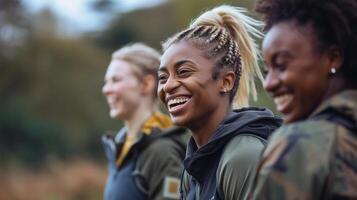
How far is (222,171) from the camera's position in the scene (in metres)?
3.45

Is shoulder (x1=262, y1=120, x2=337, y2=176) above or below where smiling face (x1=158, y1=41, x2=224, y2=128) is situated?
below

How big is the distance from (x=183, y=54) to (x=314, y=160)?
1.42 metres

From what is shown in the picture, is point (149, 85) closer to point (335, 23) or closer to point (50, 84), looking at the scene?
point (335, 23)

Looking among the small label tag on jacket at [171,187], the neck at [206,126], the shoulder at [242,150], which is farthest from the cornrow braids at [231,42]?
the small label tag on jacket at [171,187]

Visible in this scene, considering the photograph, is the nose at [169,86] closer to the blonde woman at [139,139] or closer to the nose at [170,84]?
the nose at [170,84]

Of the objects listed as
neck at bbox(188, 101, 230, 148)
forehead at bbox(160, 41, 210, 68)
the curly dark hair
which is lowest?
neck at bbox(188, 101, 230, 148)

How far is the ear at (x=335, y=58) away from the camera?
8.55ft

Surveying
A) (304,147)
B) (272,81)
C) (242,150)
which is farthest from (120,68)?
(304,147)

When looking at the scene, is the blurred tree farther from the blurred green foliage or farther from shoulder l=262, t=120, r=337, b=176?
shoulder l=262, t=120, r=337, b=176

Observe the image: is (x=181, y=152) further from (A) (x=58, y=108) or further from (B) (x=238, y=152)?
(A) (x=58, y=108)

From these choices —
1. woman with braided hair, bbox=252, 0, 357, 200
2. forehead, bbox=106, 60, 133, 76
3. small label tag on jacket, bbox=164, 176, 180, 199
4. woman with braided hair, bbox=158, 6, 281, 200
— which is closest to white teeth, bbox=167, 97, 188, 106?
woman with braided hair, bbox=158, 6, 281, 200

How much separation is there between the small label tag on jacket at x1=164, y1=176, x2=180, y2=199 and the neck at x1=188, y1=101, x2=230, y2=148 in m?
1.54

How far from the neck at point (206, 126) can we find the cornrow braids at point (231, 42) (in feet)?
0.43

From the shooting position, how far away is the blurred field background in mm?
20094
